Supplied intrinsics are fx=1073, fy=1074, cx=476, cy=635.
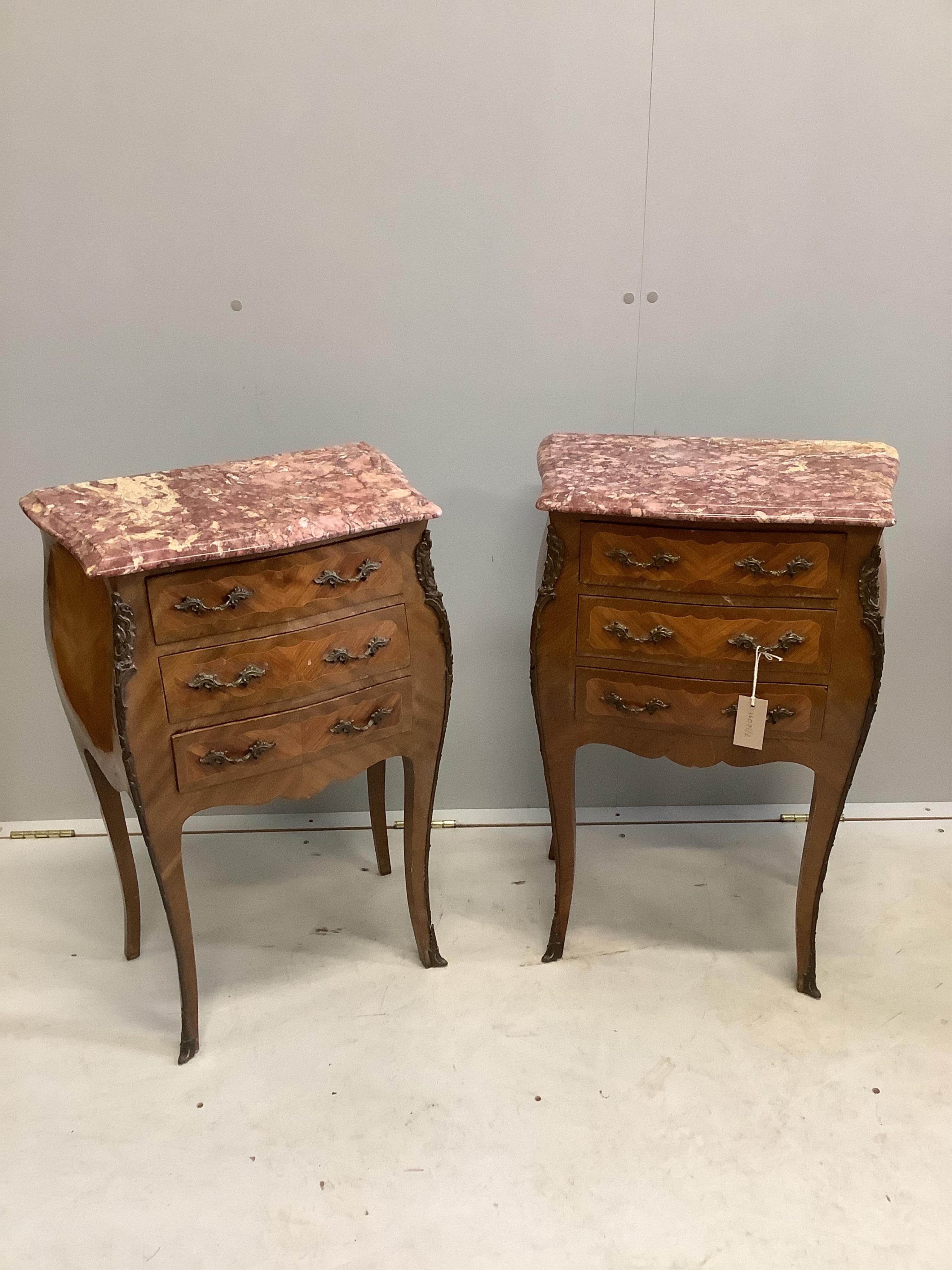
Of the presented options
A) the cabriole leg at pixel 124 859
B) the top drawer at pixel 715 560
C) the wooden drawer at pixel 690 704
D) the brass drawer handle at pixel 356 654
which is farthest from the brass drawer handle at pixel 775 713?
the cabriole leg at pixel 124 859

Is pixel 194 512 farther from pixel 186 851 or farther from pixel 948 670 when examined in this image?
pixel 948 670

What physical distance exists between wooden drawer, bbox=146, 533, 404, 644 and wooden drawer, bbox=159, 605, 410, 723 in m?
0.03

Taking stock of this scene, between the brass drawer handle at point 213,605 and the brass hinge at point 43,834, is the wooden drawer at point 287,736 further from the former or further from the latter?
the brass hinge at point 43,834

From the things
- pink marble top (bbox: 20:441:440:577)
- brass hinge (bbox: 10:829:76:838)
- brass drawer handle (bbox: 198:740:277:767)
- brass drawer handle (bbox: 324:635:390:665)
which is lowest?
brass hinge (bbox: 10:829:76:838)

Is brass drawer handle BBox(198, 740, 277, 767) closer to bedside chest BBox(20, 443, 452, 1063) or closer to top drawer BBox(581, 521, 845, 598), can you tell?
bedside chest BBox(20, 443, 452, 1063)

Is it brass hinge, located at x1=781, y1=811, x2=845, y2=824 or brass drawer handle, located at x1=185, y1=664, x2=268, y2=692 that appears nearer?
brass drawer handle, located at x1=185, y1=664, x2=268, y2=692

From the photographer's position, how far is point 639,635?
186 cm

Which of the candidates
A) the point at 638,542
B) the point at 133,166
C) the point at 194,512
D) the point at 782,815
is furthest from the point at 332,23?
the point at 782,815

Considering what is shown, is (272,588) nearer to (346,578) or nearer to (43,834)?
(346,578)

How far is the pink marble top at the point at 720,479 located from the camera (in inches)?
67.4

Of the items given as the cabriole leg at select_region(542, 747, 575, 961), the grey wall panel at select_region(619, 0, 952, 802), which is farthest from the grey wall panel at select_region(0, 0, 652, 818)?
the cabriole leg at select_region(542, 747, 575, 961)

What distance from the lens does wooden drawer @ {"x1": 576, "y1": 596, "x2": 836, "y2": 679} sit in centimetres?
181

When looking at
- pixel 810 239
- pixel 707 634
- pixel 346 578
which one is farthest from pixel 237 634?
pixel 810 239

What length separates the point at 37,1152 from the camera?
173cm
